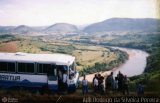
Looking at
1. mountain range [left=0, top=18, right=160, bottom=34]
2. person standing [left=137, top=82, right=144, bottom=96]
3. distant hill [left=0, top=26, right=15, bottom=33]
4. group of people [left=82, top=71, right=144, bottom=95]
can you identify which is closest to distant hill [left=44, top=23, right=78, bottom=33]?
mountain range [left=0, top=18, right=160, bottom=34]

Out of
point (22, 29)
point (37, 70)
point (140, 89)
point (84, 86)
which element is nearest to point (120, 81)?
point (140, 89)

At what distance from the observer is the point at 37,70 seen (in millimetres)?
9977

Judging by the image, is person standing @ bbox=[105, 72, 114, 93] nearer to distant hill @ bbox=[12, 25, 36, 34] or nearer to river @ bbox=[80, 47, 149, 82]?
river @ bbox=[80, 47, 149, 82]

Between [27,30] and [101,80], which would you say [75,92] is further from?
[27,30]

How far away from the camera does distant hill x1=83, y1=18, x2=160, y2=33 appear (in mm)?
9844

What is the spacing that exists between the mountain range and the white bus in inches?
33.4

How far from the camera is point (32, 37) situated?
10.8 meters

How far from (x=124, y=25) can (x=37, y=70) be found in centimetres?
292

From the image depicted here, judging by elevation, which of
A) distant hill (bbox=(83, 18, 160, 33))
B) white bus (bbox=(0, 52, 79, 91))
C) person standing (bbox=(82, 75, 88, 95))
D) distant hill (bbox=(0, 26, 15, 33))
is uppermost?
distant hill (bbox=(83, 18, 160, 33))

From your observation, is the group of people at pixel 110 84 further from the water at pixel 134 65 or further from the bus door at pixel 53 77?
the bus door at pixel 53 77

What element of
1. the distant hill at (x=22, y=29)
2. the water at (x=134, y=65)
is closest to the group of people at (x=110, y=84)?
the water at (x=134, y=65)

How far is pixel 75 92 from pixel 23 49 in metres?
2.17

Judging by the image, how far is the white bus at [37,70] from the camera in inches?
391

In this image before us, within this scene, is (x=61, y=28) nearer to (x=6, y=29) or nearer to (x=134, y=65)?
(x=6, y=29)
